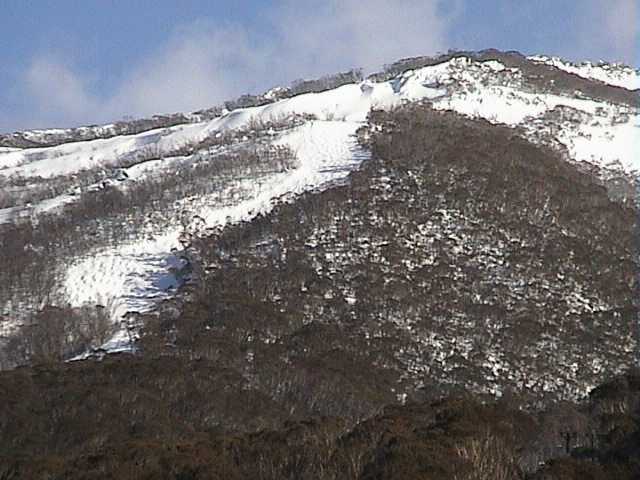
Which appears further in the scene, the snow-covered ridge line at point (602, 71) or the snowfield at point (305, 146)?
the snow-covered ridge line at point (602, 71)

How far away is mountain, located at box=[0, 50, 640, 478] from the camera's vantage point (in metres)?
16.6

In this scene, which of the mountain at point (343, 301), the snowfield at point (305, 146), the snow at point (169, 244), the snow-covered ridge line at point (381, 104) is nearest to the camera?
the mountain at point (343, 301)

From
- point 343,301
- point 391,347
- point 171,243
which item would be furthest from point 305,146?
point 391,347

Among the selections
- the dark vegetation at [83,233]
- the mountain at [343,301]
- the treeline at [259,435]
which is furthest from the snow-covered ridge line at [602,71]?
the treeline at [259,435]

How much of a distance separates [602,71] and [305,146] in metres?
52.8

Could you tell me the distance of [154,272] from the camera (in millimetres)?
45844

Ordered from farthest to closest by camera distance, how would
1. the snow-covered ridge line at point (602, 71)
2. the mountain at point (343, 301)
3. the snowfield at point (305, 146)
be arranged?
the snow-covered ridge line at point (602, 71)
the snowfield at point (305, 146)
the mountain at point (343, 301)

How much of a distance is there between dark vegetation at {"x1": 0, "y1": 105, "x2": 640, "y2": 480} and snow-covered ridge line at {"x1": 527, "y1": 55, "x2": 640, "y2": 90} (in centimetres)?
4188

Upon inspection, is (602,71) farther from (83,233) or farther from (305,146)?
(83,233)

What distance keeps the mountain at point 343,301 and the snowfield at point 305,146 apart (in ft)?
0.91

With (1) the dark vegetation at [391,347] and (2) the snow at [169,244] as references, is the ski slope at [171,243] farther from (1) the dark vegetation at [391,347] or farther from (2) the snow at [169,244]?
(1) the dark vegetation at [391,347]

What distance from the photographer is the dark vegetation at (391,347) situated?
15.3m

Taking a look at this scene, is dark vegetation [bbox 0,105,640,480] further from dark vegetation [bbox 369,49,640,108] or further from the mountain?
dark vegetation [bbox 369,49,640,108]

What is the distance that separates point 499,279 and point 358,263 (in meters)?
6.29
